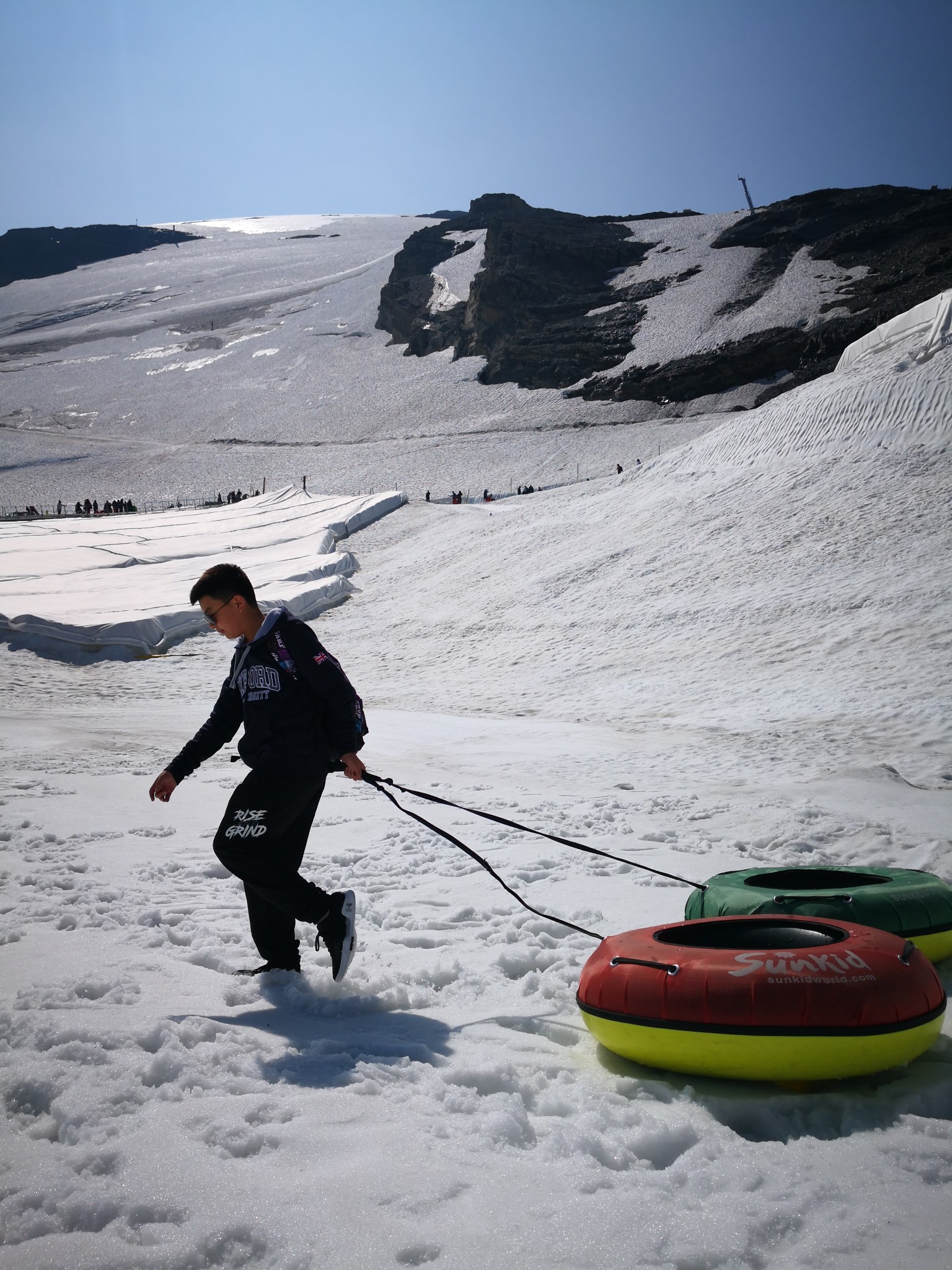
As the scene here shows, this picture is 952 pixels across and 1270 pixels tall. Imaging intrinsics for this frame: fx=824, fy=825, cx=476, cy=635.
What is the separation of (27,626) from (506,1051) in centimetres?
1454

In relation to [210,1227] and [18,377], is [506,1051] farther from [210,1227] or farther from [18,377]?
[18,377]

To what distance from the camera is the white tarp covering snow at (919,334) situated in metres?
17.0

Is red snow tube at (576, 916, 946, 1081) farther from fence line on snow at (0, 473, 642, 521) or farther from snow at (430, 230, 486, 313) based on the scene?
snow at (430, 230, 486, 313)

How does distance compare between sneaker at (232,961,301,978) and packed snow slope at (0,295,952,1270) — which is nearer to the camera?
packed snow slope at (0,295,952,1270)

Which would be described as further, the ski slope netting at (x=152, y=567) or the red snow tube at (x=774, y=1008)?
the ski slope netting at (x=152, y=567)

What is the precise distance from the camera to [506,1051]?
267 cm

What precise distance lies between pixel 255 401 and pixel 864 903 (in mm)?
68447

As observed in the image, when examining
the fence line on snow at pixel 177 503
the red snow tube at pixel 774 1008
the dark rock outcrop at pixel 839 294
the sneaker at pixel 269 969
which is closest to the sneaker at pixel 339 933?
the sneaker at pixel 269 969

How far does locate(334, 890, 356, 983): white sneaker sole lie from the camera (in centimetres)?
295

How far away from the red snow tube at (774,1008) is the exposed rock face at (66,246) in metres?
143

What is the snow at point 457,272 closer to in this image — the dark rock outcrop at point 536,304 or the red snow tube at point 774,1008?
the dark rock outcrop at point 536,304

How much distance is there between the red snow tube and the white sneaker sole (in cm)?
87

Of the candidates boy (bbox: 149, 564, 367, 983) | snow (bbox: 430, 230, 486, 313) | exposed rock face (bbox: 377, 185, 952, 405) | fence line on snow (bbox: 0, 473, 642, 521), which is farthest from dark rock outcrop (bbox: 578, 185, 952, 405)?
boy (bbox: 149, 564, 367, 983)

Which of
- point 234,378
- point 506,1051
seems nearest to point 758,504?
point 506,1051
